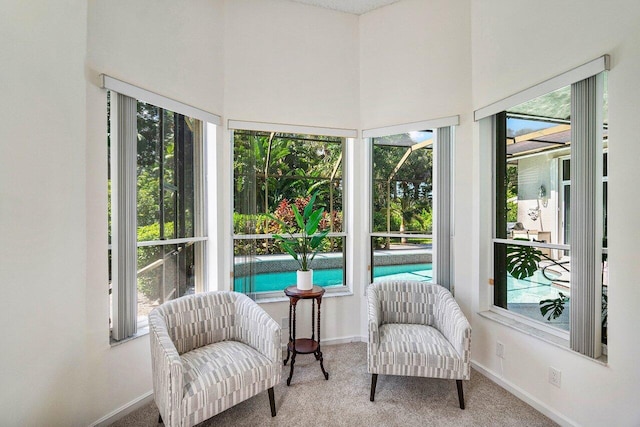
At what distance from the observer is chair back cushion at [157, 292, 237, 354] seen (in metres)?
2.16

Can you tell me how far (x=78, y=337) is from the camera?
181 centimetres

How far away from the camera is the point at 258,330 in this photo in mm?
2189

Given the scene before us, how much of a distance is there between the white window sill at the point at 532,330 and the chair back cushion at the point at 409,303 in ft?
1.45

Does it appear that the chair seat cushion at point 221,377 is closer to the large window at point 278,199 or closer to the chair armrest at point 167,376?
the chair armrest at point 167,376

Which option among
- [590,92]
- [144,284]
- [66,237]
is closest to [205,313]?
[144,284]

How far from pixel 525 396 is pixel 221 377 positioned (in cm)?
214

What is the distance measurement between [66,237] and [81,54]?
3.55 feet

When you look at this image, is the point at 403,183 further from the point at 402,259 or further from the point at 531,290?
the point at 531,290

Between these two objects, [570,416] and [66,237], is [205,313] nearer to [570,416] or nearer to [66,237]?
[66,237]

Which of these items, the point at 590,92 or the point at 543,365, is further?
the point at 543,365

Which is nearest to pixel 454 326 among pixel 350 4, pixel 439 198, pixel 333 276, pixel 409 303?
pixel 409 303

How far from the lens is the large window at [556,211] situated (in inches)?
74.2

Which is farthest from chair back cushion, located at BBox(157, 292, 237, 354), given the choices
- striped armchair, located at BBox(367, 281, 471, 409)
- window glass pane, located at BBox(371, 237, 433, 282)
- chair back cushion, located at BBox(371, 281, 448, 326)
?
window glass pane, located at BBox(371, 237, 433, 282)

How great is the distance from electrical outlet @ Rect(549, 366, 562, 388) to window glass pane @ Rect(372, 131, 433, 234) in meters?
1.45
